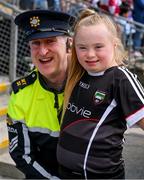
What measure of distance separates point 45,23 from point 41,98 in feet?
1.29

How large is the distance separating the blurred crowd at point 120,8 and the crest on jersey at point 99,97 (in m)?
6.03

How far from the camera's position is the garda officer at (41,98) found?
7.41 feet

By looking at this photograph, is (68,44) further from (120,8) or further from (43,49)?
(120,8)

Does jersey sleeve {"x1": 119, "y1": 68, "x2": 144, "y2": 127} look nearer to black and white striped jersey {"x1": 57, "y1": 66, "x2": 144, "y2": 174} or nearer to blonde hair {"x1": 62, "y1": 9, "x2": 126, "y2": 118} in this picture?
black and white striped jersey {"x1": 57, "y1": 66, "x2": 144, "y2": 174}

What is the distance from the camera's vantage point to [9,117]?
7.77 feet

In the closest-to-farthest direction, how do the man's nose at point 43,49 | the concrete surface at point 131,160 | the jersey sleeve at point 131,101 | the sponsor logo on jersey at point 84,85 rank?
1. the jersey sleeve at point 131,101
2. the sponsor logo on jersey at point 84,85
3. the man's nose at point 43,49
4. the concrete surface at point 131,160

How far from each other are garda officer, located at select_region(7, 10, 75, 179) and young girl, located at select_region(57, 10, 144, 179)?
19cm

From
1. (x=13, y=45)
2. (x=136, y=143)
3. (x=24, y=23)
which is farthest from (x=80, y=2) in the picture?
(x=24, y=23)

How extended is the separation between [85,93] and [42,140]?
0.41 m

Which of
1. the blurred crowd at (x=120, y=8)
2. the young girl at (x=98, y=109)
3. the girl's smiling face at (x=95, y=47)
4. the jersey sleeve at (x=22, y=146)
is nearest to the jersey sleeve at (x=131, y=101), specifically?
the young girl at (x=98, y=109)

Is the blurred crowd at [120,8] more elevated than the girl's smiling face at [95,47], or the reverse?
the girl's smiling face at [95,47]

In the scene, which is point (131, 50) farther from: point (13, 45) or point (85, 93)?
point (85, 93)

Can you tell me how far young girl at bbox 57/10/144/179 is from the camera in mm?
1991

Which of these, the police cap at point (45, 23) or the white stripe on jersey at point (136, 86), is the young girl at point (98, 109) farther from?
the police cap at point (45, 23)
